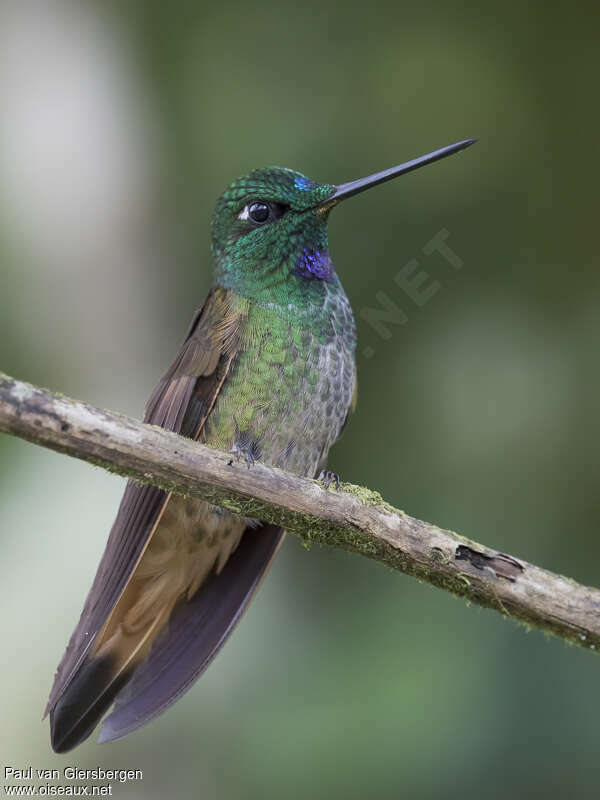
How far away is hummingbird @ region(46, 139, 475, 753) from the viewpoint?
9.53ft

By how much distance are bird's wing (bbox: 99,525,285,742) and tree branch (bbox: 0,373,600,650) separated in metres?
0.78

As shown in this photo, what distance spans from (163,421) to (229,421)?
26 centimetres

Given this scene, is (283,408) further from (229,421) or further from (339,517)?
(339,517)

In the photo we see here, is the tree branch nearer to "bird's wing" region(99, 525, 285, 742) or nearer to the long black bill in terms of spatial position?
"bird's wing" region(99, 525, 285, 742)

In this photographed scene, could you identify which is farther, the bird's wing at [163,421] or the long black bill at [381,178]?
the long black bill at [381,178]

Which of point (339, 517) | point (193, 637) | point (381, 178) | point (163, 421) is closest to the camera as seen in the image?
point (339, 517)

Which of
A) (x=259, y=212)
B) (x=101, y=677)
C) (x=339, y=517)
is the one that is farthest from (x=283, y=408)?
(x=101, y=677)

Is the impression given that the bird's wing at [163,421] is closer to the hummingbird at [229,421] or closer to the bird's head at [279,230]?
the hummingbird at [229,421]

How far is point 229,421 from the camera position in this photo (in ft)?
9.98

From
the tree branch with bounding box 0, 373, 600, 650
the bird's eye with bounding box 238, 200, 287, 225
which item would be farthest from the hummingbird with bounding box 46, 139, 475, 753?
the tree branch with bounding box 0, 373, 600, 650

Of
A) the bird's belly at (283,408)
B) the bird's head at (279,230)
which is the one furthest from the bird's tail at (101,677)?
the bird's head at (279,230)

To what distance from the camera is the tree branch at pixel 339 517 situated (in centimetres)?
207

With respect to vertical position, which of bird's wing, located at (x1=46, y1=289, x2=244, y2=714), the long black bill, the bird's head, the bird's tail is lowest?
the bird's tail

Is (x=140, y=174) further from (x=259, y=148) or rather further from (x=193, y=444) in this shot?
(x=193, y=444)
